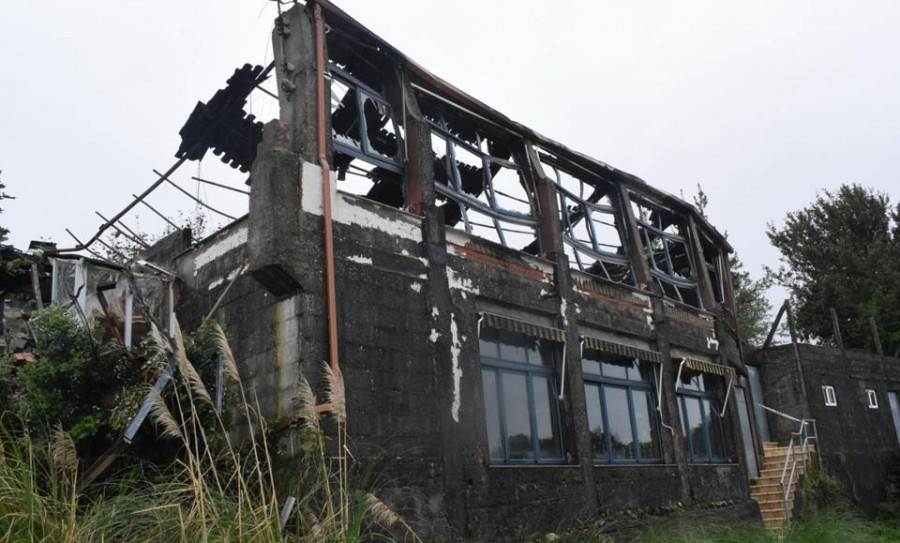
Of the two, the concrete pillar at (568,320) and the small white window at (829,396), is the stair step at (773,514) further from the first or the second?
the concrete pillar at (568,320)

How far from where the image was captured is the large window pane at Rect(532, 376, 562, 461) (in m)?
11.2

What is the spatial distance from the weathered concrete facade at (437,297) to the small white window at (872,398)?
7998 millimetres

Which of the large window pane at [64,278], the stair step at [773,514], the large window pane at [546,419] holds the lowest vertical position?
the stair step at [773,514]

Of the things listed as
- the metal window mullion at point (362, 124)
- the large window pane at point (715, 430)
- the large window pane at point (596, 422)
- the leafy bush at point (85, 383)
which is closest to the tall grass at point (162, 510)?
the leafy bush at point (85, 383)

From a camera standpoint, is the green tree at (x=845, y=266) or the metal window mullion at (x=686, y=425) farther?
the green tree at (x=845, y=266)

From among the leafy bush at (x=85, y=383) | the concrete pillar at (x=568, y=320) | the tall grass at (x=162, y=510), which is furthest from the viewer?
the concrete pillar at (x=568, y=320)

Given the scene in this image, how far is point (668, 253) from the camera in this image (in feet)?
53.1

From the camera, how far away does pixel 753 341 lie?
31.1 metres

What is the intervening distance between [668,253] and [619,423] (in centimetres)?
472

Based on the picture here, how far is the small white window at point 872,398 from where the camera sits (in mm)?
21125

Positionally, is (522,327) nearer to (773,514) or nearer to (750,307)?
(773,514)

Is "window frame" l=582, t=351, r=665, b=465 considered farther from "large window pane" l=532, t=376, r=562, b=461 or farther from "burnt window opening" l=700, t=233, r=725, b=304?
"burnt window opening" l=700, t=233, r=725, b=304

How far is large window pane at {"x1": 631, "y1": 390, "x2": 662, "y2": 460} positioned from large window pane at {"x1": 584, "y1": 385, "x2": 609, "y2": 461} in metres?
1.02

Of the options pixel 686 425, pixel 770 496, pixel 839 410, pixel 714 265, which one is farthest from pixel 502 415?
pixel 839 410
